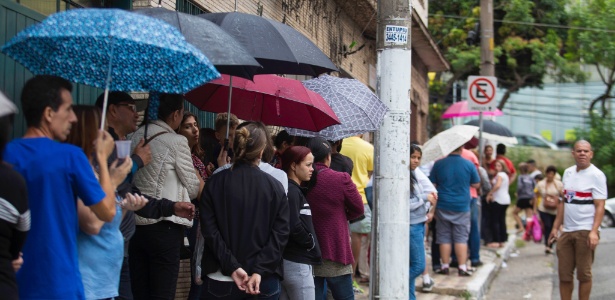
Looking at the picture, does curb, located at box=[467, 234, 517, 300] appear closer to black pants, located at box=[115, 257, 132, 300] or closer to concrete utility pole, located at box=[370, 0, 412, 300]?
concrete utility pole, located at box=[370, 0, 412, 300]

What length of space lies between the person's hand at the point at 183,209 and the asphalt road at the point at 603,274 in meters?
→ 7.51

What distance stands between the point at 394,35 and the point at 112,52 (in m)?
3.37

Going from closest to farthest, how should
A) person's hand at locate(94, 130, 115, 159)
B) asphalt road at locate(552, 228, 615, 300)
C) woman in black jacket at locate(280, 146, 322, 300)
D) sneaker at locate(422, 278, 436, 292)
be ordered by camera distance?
person's hand at locate(94, 130, 115, 159) < woman in black jacket at locate(280, 146, 322, 300) < sneaker at locate(422, 278, 436, 292) < asphalt road at locate(552, 228, 615, 300)

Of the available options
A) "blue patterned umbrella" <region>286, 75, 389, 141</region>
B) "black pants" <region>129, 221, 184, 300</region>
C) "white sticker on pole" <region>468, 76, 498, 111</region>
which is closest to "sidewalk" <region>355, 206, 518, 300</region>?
"white sticker on pole" <region>468, 76, 498, 111</region>

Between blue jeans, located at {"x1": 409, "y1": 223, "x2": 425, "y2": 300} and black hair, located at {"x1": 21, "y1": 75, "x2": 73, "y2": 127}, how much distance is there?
5760 mm

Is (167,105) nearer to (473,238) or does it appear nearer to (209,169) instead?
(209,169)

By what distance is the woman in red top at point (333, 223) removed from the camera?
7.76 meters

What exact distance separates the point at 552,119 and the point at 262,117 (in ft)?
164

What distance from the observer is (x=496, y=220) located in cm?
1791

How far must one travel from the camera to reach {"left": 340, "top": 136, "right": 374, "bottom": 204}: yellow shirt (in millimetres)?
10789

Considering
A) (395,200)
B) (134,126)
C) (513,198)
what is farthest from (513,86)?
(134,126)

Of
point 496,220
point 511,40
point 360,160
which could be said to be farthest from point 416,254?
point 511,40

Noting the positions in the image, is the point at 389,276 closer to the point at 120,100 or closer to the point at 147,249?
the point at 147,249

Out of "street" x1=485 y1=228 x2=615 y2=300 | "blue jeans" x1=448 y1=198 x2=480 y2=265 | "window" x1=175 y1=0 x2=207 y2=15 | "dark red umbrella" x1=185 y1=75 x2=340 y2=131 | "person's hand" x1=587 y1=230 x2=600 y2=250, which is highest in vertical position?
"window" x1=175 y1=0 x2=207 y2=15
